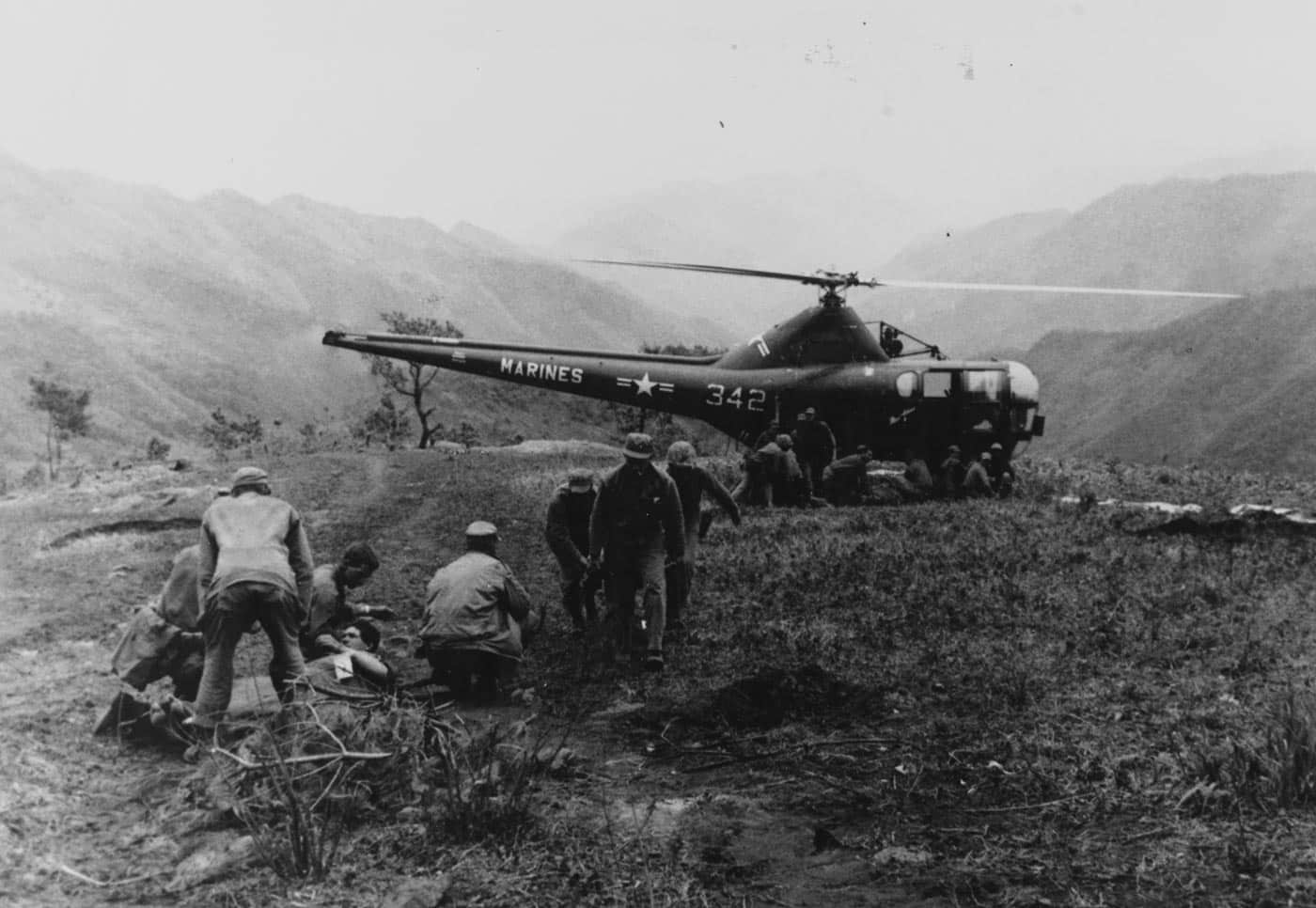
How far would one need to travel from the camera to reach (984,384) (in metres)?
15.7

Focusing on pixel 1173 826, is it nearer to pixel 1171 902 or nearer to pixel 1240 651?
pixel 1171 902

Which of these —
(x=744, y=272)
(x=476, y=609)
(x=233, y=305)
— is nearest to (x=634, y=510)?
(x=476, y=609)

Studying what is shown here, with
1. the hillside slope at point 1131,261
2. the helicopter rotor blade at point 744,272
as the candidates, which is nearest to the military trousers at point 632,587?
the helicopter rotor blade at point 744,272

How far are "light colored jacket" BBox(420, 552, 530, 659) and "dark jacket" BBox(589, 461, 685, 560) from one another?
909 millimetres

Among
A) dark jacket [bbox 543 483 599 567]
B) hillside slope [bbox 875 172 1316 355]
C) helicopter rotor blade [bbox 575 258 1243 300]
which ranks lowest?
dark jacket [bbox 543 483 599 567]

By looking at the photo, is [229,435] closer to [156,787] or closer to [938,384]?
[938,384]

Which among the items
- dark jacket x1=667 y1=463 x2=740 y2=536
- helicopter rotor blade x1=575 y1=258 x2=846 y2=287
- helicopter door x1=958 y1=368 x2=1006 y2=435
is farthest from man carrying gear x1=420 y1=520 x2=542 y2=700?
helicopter door x1=958 y1=368 x2=1006 y2=435

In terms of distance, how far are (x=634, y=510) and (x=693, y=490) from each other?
0.99 m

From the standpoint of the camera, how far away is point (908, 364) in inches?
634

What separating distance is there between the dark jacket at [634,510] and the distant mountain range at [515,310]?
41.7 meters

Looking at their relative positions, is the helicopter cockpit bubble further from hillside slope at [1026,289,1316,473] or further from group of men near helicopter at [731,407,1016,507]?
hillside slope at [1026,289,1316,473]

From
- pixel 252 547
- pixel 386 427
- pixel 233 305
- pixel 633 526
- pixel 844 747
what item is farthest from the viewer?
pixel 233 305

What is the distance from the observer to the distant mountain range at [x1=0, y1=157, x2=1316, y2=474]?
224 feet

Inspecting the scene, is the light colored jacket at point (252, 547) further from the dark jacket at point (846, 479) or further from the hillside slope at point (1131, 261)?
the hillside slope at point (1131, 261)
